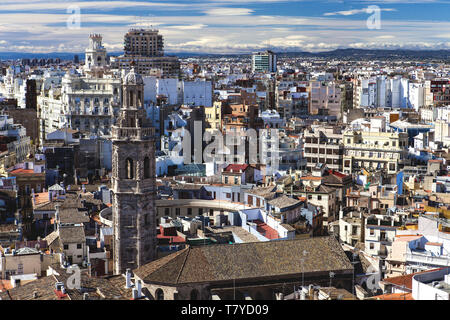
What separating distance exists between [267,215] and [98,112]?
15.0 metres

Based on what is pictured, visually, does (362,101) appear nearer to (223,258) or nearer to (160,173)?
(160,173)

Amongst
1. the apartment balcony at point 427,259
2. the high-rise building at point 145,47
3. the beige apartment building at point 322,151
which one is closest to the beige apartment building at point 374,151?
the beige apartment building at point 322,151

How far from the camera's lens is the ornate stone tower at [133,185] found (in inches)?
416

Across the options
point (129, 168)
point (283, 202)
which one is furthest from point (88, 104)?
point (129, 168)

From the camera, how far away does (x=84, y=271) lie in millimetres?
10977

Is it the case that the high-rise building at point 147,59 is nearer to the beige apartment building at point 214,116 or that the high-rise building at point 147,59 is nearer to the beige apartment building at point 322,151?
the beige apartment building at point 214,116

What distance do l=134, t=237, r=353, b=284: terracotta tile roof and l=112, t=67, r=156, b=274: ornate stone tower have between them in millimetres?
877

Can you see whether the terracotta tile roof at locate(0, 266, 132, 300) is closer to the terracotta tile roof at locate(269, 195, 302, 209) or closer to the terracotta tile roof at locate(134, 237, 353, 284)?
the terracotta tile roof at locate(134, 237, 353, 284)

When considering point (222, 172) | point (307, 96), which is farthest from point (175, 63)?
point (222, 172)

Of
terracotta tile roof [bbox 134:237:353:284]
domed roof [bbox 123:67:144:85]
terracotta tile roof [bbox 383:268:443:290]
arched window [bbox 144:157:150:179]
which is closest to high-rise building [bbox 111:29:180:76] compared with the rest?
domed roof [bbox 123:67:144:85]

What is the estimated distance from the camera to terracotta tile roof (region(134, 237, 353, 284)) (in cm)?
938

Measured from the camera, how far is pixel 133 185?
10578 mm
